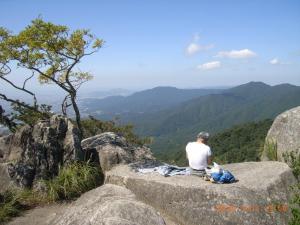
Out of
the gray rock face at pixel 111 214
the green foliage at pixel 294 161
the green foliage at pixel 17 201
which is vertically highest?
the gray rock face at pixel 111 214

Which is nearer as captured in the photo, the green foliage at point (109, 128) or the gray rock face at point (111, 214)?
the gray rock face at point (111, 214)

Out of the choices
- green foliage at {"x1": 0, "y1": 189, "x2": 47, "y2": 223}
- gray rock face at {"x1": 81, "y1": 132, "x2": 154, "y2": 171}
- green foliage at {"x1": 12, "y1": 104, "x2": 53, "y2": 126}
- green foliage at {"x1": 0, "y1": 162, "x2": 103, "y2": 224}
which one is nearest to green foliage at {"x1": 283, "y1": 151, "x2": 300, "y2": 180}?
gray rock face at {"x1": 81, "y1": 132, "x2": 154, "y2": 171}

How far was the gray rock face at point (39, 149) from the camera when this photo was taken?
1254 centimetres

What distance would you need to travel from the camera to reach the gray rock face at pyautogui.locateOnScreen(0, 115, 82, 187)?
494 inches

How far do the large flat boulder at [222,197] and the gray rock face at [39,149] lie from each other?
3.20 meters

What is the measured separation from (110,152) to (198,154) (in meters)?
4.35

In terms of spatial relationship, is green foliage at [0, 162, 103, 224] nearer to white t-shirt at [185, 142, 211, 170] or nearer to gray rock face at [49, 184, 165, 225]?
gray rock face at [49, 184, 165, 225]

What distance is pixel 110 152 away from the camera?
14.6 metres

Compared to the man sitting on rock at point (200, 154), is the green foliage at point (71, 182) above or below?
below

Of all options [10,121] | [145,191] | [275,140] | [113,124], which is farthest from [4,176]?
[113,124]

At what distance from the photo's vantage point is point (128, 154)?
594 inches

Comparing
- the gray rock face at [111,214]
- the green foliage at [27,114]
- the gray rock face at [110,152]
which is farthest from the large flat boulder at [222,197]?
the green foliage at [27,114]

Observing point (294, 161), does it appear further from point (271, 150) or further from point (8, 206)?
point (8, 206)

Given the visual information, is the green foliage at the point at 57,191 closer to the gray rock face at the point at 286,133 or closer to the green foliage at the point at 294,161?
the green foliage at the point at 294,161
